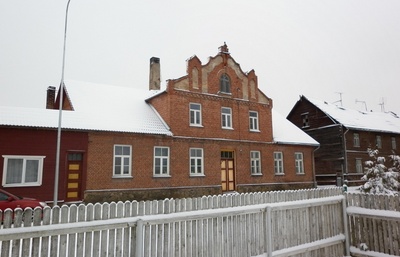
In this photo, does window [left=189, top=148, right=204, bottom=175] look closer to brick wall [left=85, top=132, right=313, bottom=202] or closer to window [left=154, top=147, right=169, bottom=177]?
brick wall [left=85, top=132, right=313, bottom=202]

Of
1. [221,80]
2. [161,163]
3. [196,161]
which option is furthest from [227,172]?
[221,80]

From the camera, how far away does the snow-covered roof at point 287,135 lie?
86.5 ft

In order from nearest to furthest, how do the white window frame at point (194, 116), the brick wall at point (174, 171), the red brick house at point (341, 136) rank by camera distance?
the brick wall at point (174, 171)
the white window frame at point (194, 116)
the red brick house at point (341, 136)

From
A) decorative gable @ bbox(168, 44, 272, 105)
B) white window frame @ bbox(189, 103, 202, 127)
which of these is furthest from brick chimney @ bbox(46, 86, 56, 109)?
Result: white window frame @ bbox(189, 103, 202, 127)

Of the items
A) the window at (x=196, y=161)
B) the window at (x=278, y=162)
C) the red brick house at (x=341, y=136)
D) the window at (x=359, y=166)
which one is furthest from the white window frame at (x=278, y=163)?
the window at (x=359, y=166)

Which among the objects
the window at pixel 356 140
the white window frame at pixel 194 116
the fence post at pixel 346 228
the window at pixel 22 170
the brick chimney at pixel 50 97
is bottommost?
the fence post at pixel 346 228

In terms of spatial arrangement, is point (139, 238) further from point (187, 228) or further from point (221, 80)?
point (221, 80)

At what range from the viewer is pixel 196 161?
838 inches

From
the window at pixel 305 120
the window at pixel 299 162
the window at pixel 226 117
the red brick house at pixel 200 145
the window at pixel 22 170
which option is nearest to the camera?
the window at pixel 22 170

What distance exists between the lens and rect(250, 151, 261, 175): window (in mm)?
24066

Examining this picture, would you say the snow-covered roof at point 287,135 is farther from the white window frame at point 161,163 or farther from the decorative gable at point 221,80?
the white window frame at point 161,163

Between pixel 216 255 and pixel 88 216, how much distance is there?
257 cm

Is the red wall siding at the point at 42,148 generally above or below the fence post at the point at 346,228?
above

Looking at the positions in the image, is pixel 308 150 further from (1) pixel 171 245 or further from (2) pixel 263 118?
(1) pixel 171 245
